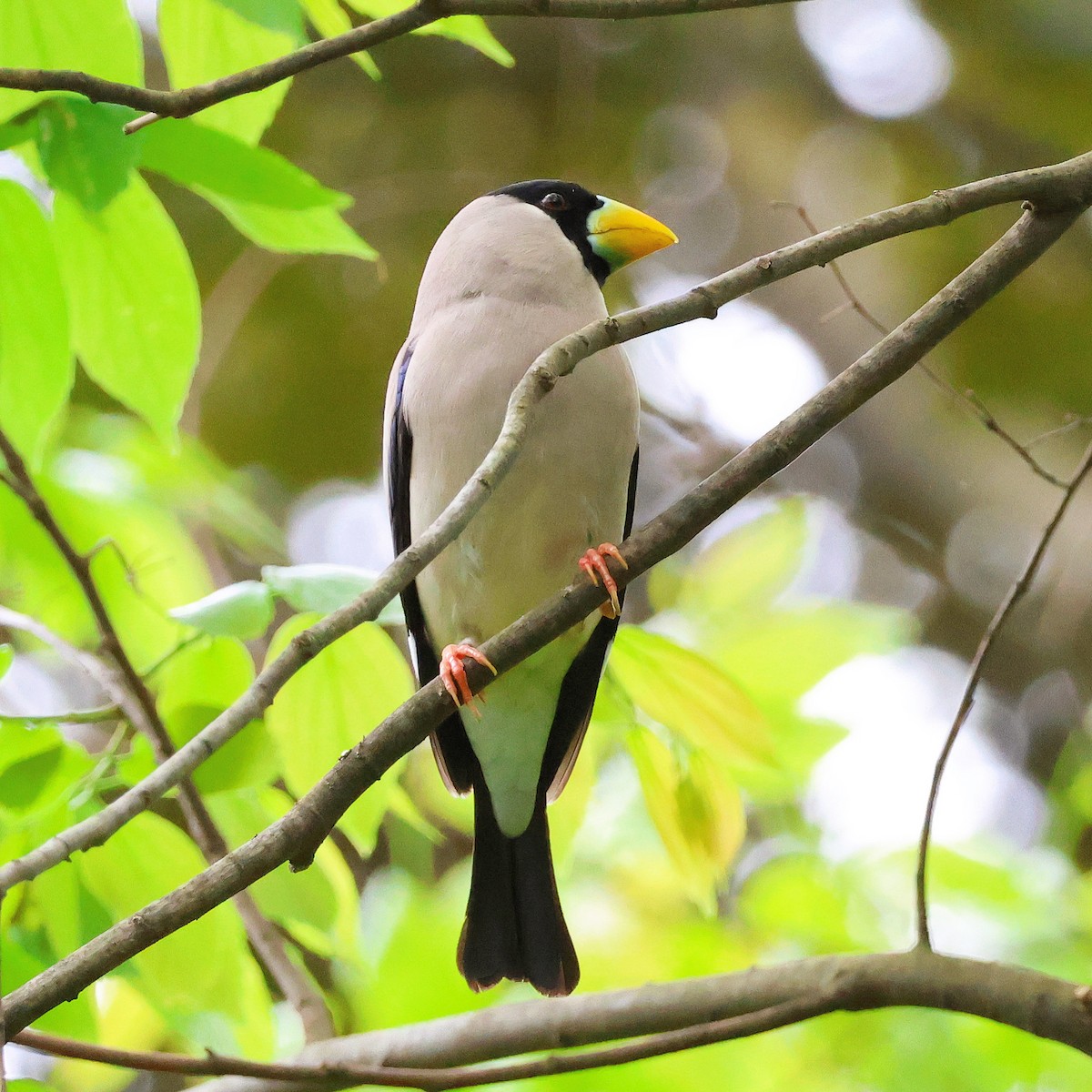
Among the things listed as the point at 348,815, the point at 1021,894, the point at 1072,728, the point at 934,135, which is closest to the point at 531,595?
the point at 348,815

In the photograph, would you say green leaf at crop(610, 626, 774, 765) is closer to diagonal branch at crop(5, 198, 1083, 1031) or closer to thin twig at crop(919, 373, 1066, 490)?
diagonal branch at crop(5, 198, 1083, 1031)

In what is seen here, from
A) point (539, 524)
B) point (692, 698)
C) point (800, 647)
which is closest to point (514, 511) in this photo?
point (539, 524)

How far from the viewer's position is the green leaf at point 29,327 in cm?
161

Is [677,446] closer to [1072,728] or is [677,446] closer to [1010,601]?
[1072,728]

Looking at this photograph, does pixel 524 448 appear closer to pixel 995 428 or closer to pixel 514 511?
pixel 514 511

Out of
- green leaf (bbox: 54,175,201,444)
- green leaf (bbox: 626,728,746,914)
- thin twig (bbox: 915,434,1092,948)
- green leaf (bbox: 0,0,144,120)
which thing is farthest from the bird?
green leaf (bbox: 0,0,144,120)

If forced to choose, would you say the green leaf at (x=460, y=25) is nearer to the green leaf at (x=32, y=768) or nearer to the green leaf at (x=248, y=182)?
the green leaf at (x=248, y=182)

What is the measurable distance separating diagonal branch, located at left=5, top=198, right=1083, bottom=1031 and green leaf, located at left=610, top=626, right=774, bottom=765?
0.96ft

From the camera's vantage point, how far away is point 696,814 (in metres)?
2.05

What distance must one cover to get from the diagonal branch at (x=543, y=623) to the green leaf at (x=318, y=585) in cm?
23

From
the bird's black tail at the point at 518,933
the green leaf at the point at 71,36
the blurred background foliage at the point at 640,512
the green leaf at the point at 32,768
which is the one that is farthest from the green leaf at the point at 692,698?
the green leaf at the point at 71,36

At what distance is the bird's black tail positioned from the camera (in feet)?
8.28

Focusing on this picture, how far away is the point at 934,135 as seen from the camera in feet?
16.1

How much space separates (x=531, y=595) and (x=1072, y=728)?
9.19 ft
